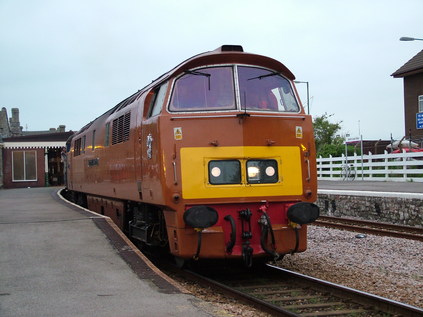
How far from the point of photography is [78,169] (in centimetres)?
1692

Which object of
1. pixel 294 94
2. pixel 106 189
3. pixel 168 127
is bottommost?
pixel 106 189

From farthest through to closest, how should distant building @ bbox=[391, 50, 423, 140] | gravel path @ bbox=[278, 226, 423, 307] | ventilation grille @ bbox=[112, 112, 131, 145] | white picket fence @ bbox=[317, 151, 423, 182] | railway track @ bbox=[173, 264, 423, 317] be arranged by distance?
1. distant building @ bbox=[391, 50, 423, 140]
2. white picket fence @ bbox=[317, 151, 423, 182]
3. ventilation grille @ bbox=[112, 112, 131, 145]
4. gravel path @ bbox=[278, 226, 423, 307]
5. railway track @ bbox=[173, 264, 423, 317]

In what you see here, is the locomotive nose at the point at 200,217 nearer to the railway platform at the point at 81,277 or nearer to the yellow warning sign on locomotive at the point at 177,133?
the railway platform at the point at 81,277

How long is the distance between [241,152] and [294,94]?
1484mm

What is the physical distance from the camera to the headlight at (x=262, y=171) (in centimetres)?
735

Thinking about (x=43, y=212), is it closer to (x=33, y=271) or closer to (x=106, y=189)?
(x=106, y=189)

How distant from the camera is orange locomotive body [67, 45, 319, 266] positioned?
23.4ft

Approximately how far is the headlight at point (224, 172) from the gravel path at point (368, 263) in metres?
2.23

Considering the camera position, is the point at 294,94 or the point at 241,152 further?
the point at 294,94

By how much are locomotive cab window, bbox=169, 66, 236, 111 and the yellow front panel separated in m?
0.70

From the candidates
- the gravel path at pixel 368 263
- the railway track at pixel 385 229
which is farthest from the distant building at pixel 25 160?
the gravel path at pixel 368 263

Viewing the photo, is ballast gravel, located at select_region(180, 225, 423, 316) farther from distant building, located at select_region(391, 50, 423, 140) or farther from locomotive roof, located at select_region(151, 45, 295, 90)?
distant building, located at select_region(391, 50, 423, 140)

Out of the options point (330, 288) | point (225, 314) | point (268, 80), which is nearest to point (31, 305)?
point (225, 314)

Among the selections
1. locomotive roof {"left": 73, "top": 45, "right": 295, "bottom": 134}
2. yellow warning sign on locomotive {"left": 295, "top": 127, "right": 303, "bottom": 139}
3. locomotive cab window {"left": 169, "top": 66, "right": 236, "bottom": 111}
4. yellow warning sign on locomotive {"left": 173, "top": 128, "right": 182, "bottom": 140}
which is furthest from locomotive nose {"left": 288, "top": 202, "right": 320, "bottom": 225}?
locomotive roof {"left": 73, "top": 45, "right": 295, "bottom": 134}
